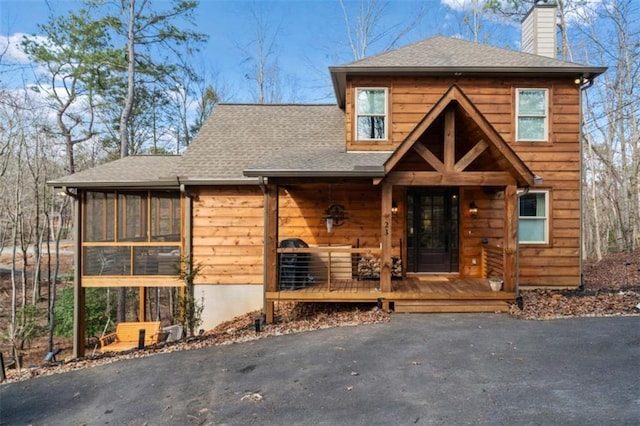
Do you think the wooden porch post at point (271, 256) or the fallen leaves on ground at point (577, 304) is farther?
the wooden porch post at point (271, 256)

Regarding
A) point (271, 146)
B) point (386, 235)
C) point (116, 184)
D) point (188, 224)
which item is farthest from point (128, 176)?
point (386, 235)

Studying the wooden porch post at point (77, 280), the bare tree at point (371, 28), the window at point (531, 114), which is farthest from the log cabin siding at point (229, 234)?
the bare tree at point (371, 28)

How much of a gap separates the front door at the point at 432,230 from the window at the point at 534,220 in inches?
63.7

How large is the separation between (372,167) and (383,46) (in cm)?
1315

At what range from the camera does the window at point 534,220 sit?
8688 millimetres

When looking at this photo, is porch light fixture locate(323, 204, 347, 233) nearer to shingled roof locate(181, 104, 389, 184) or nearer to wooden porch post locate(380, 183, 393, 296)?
shingled roof locate(181, 104, 389, 184)

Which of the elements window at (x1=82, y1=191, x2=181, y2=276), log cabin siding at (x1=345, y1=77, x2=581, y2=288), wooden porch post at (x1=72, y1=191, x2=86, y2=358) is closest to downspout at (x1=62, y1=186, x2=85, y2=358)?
wooden porch post at (x1=72, y1=191, x2=86, y2=358)

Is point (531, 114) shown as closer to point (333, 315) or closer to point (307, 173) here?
point (307, 173)

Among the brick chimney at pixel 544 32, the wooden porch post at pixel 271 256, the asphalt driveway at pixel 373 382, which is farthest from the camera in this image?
the brick chimney at pixel 544 32

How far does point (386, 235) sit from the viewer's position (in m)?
6.77

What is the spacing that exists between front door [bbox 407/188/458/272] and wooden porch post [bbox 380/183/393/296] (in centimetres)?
229

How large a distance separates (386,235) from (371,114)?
11.9 feet

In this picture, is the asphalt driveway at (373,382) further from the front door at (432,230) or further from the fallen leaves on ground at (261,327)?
the front door at (432,230)

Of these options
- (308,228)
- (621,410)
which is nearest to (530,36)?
(308,228)
